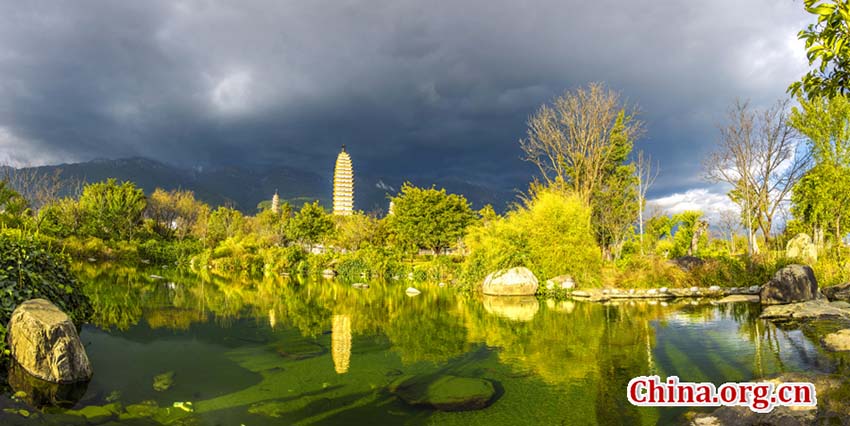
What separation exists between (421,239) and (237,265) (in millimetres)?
13066

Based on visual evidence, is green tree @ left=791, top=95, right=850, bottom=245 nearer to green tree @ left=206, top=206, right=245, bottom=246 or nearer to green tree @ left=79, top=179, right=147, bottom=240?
green tree @ left=206, top=206, right=245, bottom=246

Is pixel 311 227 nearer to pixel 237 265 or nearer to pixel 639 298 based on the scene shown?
pixel 237 265

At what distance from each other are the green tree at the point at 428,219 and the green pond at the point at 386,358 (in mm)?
16344

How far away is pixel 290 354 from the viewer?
23.7 feet

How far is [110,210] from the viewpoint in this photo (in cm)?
3903

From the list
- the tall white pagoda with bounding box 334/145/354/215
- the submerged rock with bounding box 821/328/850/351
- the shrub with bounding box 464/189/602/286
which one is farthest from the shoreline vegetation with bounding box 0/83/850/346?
the tall white pagoda with bounding box 334/145/354/215

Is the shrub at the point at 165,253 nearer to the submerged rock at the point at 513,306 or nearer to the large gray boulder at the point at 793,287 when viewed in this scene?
the submerged rock at the point at 513,306

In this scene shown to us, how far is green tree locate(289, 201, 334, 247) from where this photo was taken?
39594mm

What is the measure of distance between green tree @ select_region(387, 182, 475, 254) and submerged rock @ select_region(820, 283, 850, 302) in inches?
749

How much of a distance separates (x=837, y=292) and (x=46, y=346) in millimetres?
19017

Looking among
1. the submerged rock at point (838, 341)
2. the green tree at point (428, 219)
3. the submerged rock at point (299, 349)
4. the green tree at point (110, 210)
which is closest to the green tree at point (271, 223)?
the green tree at point (110, 210)

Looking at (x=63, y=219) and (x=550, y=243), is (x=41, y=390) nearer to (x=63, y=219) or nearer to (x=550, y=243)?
(x=550, y=243)

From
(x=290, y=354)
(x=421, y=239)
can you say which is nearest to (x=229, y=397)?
(x=290, y=354)

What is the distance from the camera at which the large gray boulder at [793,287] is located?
39.4 ft
